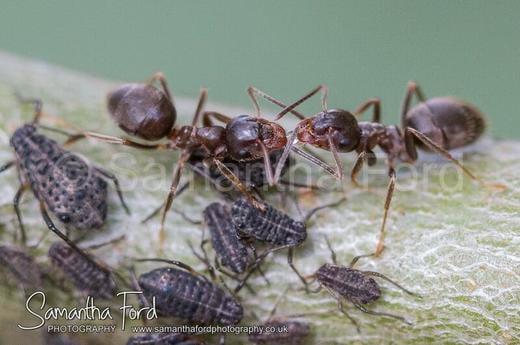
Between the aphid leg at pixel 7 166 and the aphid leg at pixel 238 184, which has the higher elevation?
the aphid leg at pixel 238 184

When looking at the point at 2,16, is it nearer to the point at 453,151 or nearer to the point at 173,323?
the point at 173,323

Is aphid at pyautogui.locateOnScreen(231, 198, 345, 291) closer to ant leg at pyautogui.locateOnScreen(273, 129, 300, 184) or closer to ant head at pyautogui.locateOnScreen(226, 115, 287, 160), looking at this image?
ant leg at pyautogui.locateOnScreen(273, 129, 300, 184)

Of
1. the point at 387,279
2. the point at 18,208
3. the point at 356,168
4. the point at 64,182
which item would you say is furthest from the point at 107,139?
the point at 387,279

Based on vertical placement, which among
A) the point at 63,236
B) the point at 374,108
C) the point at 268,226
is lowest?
the point at 63,236

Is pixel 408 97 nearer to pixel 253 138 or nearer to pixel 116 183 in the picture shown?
pixel 253 138

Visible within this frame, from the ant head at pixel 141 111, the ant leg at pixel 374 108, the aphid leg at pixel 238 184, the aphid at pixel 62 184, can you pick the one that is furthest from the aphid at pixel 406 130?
the aphid at pixel 62 184

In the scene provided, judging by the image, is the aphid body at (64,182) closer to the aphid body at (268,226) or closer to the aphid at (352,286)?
the aphid body at (268,226)
